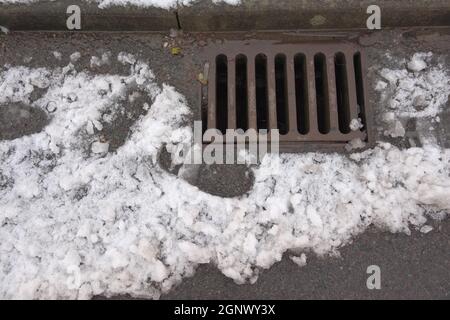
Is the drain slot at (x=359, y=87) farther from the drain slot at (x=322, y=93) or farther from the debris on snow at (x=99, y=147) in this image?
the debris on snow at (x=99, y=147)

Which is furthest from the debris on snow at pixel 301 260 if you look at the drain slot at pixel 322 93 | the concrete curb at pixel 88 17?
the concrete curb at pixel 88 17

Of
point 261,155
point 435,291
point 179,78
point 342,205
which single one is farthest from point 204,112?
point 435,291

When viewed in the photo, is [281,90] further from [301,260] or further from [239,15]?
[301,260]

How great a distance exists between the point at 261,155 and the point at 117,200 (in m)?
0.58

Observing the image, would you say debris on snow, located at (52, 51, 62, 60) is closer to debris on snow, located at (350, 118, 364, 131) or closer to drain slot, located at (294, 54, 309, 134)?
drain slot, located at (294, 54, 309, 134)

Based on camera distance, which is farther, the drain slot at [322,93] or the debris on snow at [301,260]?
the drain slot at [322,93]

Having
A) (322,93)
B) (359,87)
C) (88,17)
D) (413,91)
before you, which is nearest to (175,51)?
(88,17)

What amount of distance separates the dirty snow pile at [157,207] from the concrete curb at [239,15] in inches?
13.4

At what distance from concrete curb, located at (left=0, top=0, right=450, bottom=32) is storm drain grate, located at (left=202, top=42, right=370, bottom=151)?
0.10 meters

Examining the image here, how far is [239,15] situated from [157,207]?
2.79 ft

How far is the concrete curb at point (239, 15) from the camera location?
73.2 inches

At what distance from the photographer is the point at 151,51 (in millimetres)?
1948

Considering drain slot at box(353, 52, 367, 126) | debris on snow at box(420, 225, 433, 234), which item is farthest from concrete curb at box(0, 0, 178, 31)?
debris on snow at box(420, 225, 433, 234)

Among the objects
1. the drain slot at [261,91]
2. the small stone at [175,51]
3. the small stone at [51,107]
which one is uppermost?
the small stone at [175,51]
